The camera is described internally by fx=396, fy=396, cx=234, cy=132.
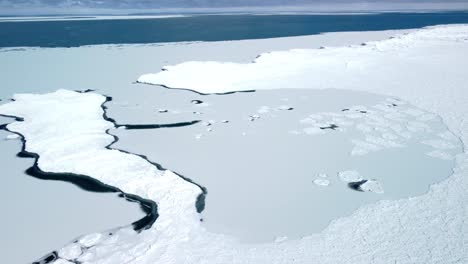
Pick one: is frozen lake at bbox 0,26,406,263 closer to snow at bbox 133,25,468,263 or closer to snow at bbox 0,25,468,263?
snow at bbox 0,25,468,263

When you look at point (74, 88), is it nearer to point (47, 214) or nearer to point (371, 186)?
point (47, 214)

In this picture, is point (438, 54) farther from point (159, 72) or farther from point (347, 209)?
point (347, 209)

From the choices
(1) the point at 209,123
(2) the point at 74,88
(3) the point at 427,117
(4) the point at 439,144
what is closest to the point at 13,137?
(1) the point at 209,123

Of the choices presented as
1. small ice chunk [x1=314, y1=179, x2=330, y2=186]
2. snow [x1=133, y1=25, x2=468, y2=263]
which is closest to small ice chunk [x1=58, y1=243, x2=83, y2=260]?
snow [x1=133, y1=25, x2=468, y2=263]

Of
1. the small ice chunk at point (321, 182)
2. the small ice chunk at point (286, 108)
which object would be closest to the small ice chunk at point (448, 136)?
the small ice chunk at point (321, 182)

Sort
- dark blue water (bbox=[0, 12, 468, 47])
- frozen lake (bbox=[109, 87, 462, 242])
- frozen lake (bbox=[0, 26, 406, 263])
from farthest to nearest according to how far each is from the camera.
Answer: dark blue water (bbox=[0, 12, 468, 47])
frozen lake (bbox=[109, 87, 462, 242])
frozen lake (bbox=[0, 26, 406, 263])

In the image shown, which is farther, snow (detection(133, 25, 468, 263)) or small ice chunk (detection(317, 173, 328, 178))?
small ice chunk (detection(317, 173, 328, 178))

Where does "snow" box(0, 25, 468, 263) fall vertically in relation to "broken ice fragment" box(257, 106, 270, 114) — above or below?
above

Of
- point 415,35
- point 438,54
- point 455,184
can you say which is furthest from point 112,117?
point 415,35
